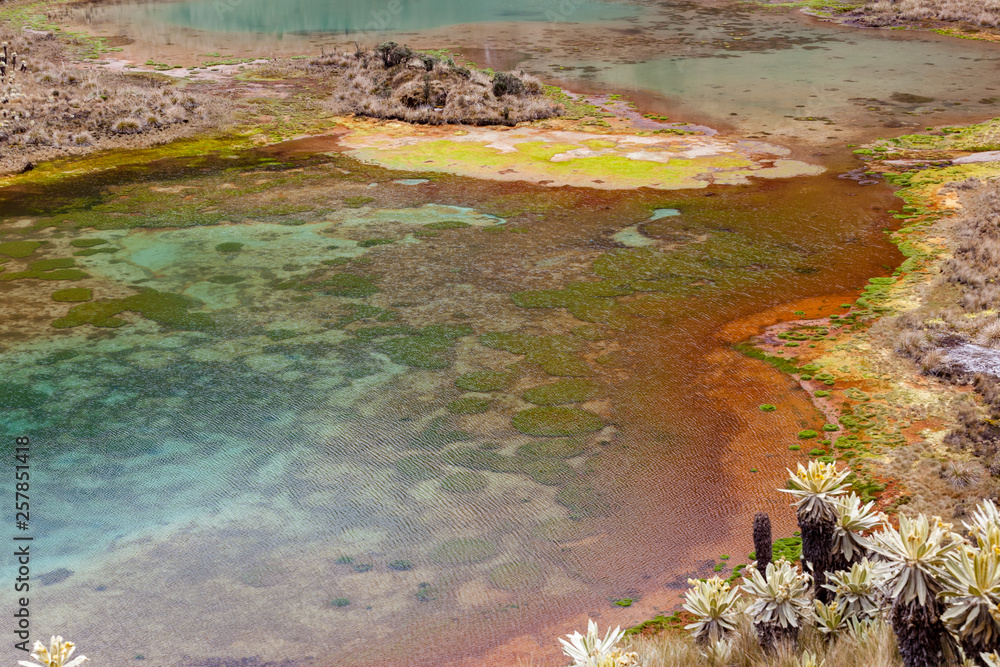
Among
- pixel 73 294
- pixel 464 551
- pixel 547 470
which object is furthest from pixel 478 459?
pixel 73 294

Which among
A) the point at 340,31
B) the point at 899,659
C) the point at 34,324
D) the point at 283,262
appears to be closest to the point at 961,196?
the point at 283,262

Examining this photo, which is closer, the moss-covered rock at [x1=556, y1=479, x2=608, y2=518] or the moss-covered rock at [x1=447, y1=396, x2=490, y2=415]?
the moss-covered rock at [x1=556, y1=479, x2=608, y2=518]

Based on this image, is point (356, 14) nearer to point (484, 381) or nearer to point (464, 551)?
point (484, 381)

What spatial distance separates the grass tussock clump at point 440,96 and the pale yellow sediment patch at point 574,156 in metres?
0.60

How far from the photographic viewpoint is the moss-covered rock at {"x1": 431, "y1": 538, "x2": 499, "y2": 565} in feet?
20.8

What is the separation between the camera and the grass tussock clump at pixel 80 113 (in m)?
18.0

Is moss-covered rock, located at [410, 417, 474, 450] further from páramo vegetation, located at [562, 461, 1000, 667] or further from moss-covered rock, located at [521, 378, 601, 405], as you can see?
páramo vegetation, located at [562, 461, 1000, 667]

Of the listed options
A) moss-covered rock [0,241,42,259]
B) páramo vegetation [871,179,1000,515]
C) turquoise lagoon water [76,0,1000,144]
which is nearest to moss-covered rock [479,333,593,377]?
páramo vegetation [871,179,1000,515]

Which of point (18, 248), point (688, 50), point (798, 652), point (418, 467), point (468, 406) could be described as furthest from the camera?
point (688, 50)

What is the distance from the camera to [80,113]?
19516mm

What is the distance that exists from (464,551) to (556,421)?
2.06m

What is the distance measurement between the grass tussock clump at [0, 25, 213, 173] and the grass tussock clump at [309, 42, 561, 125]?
4.00m

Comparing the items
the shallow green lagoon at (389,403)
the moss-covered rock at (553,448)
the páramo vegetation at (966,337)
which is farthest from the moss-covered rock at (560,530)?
the páramo vegetation at (966,337)

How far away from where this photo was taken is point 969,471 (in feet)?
22.2
